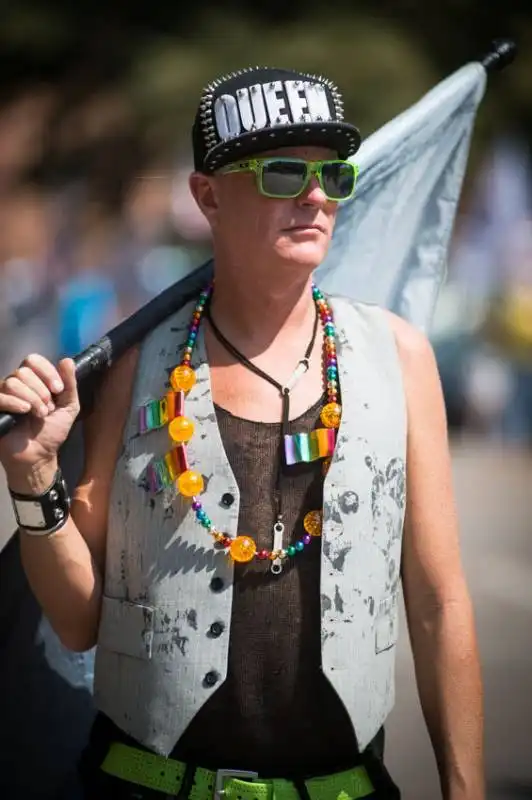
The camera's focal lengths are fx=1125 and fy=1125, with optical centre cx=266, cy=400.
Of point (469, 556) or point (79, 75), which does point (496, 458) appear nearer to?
point (469, 556)

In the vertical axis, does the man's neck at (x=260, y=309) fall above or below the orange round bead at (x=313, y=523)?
above

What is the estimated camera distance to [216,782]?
2.00m

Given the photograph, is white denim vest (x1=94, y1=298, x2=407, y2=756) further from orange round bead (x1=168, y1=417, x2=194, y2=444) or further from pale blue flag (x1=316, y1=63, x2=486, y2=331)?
pale blue flag (x1=316, y1=63, x2=486, y2=331)

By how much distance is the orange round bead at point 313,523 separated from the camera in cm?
204

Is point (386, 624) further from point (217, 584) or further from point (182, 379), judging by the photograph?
point (182, 379)

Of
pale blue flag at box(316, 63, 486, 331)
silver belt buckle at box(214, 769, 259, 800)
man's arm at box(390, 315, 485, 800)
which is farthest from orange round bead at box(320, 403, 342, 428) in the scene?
pale blue flag at box(316, 63, 486, 331)

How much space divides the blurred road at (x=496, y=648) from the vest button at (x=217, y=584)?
1.93m

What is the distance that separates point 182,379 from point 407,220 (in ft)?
3.24

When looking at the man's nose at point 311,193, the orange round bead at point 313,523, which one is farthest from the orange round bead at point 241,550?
the man's nose at point 311,193

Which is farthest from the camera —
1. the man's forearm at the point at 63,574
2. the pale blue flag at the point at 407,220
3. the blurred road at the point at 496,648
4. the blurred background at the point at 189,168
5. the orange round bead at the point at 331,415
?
the blurred background at the point at 189,168

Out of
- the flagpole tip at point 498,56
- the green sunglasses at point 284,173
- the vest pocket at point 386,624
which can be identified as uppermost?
the flagpole tip at point 498,56

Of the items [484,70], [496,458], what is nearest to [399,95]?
[496,458]

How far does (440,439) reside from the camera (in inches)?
86.3

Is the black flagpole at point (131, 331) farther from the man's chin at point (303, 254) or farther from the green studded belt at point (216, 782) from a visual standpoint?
the green studded belt at point (216, 782)
